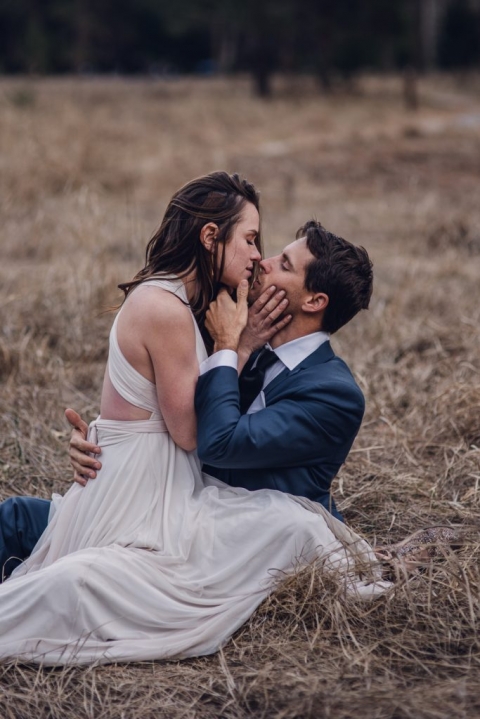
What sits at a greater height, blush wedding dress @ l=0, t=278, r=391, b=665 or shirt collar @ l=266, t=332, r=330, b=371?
shirt collar @ l=266, t=332, r=330, b=371

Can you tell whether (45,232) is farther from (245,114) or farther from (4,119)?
(245,114)

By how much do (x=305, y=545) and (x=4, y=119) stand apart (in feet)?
32.8

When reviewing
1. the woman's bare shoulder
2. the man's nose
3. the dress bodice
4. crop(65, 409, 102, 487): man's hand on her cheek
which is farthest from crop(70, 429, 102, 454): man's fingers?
the man's nose

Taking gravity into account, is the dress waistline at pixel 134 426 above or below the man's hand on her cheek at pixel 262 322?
below

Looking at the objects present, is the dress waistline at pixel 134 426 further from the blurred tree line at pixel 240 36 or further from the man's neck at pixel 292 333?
the blurred tree line at pixel 240 36

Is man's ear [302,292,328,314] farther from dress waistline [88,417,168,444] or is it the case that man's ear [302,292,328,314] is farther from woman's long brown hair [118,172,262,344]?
dress waistline [88,417,168,444]

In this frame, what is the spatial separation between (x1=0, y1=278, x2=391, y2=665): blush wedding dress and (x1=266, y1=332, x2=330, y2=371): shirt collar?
9.6 inches

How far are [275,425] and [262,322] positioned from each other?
0.35m

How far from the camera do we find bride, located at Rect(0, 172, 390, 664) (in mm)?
2725

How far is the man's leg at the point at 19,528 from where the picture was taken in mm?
3174

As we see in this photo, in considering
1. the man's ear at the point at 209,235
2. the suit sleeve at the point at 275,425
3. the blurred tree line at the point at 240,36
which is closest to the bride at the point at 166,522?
the man's ear at the point at 209,235

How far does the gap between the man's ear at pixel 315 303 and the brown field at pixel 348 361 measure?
766mm

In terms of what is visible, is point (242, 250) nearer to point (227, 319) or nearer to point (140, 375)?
point (227, 319)

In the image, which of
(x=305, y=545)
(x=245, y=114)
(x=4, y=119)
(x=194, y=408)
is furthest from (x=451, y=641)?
(x=245, y=114)
